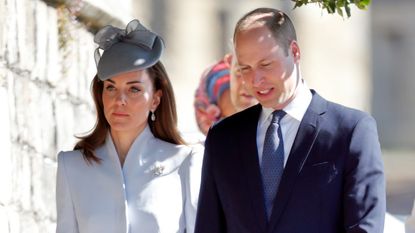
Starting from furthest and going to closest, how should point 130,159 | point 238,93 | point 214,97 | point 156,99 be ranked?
1. point 214,97
2. point 238,93
3. point 156,99
4. point 130,159

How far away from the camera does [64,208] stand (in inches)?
237

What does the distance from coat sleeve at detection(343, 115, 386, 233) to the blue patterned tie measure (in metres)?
0.25

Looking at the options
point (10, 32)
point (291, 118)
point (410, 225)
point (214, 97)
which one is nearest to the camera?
point (291, 118)

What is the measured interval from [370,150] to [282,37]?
52cm

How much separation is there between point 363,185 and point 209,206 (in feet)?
1.99

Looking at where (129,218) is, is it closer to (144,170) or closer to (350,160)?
(144,170)

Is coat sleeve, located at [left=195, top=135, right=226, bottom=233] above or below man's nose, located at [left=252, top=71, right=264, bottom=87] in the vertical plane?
below

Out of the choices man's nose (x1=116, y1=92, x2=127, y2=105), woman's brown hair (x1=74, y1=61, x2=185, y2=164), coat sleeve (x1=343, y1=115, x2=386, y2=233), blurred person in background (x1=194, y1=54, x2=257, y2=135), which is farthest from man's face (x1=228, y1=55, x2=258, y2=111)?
coat sleeve (x1=343, y1=115, x2=386, y2=233)

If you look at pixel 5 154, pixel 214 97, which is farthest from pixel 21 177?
pixel 214 97

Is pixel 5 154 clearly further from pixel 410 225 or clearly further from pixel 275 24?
pixel 410 225

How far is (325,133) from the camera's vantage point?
558 centimetres

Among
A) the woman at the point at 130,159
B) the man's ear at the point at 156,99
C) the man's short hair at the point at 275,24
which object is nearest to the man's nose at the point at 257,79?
the man's short hair at the point at 275,24

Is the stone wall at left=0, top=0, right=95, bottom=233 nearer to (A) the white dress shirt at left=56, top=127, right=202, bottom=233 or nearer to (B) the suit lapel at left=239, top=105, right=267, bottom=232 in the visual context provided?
(A) the white dress shirt at left=56, top=127, right=202, bottom=233

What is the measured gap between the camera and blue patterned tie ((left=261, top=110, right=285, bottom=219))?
555 centimetres
